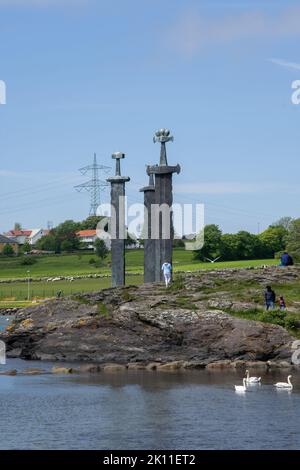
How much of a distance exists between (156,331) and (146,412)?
62.2 ft

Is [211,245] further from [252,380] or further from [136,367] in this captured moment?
[252,380]

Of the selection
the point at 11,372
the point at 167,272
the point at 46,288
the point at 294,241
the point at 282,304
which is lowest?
the point at 11,372

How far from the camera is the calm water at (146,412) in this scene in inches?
1647

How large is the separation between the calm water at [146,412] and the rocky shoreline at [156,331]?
4.10 meters

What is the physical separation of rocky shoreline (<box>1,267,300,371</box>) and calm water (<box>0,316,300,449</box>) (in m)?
4.10

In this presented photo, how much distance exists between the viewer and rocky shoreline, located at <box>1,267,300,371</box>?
212 ft

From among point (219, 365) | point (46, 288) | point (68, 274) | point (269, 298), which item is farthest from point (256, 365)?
point (68, 274)

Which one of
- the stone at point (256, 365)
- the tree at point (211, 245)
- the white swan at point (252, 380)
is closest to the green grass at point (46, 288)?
the tree at point (211, 245)

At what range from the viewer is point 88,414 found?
47812 mm

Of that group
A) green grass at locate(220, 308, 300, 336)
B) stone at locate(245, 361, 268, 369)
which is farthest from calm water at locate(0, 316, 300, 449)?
green grass at locate(220, 308, 300, 336)

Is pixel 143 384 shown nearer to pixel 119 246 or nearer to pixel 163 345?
pixel 163 345

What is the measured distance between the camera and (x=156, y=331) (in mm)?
66812

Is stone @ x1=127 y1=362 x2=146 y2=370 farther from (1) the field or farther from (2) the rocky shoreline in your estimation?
(1) the field
